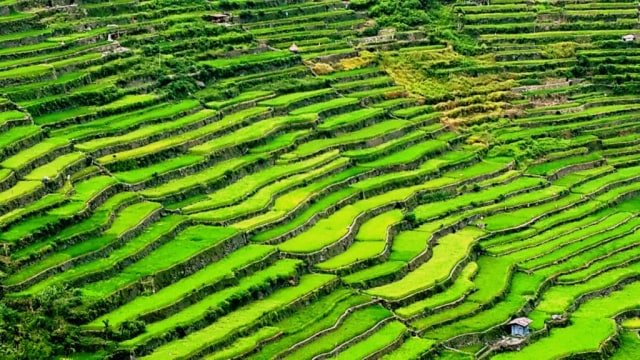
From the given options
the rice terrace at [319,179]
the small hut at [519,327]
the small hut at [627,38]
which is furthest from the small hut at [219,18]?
the small hut at [519,327]

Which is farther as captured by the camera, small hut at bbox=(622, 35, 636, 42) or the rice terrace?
small hut at bbox=(622, 35, 636, 42)

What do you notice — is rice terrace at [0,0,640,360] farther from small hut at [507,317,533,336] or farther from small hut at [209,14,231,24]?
small hut at [209,14,231,24]

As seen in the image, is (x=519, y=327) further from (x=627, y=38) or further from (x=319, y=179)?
(x=627, y=38)

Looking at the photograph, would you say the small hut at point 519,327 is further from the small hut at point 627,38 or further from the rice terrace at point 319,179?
the small hut at point 627,38

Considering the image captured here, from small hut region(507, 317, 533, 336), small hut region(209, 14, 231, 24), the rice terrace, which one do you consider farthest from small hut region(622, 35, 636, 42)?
small hut region(507, 317, 533, 336)

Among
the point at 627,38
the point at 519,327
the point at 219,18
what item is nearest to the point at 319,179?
the point at 519,327

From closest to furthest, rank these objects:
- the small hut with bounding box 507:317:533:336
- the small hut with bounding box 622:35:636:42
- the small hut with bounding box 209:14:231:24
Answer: the small hut with bounding box 507:317:533:336 → the small hut with bounding box 209:14:231:24 → the small hut with bounding box 622:35:636:42

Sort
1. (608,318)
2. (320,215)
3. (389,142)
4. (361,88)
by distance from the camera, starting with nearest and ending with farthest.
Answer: (608,318)
(320,215)
(389,142)
(361,88)

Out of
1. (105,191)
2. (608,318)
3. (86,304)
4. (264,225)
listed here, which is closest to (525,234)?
(608,318)

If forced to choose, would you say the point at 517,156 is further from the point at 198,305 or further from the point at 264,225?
the point at 198,305
